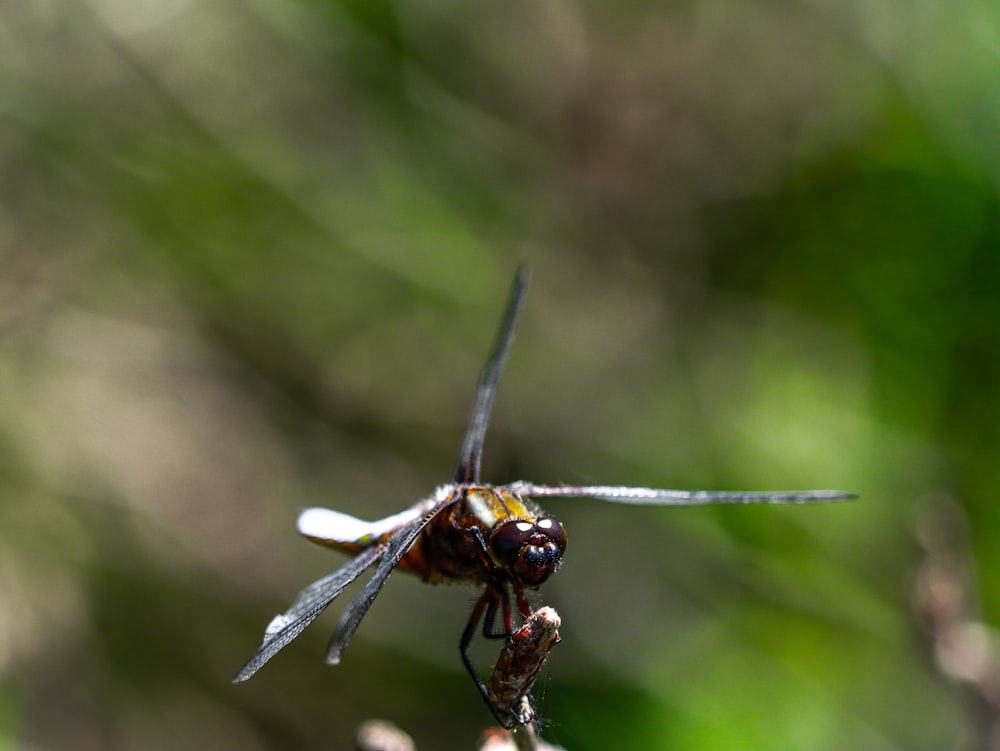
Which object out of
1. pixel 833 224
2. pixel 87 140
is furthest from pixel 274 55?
pixel 833 224

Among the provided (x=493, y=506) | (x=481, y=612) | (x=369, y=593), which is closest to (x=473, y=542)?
(x=493, y=506)

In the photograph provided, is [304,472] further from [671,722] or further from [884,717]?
[884,717]

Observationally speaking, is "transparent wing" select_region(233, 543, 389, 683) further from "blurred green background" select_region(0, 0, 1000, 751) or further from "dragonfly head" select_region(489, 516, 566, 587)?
"blurred green background" select_region(0, 0, 1000, 751)

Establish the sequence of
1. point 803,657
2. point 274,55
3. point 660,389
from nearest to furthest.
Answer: point 803,657, point 660,389, point 274,55

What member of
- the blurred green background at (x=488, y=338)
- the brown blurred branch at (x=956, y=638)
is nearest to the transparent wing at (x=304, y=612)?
the brown blurred branch at (x=956, y=638)

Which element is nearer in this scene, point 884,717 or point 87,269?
point 884,717

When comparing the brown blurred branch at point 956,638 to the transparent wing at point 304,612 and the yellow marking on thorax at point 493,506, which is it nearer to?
the yellow marking on thorax at point 493,506
